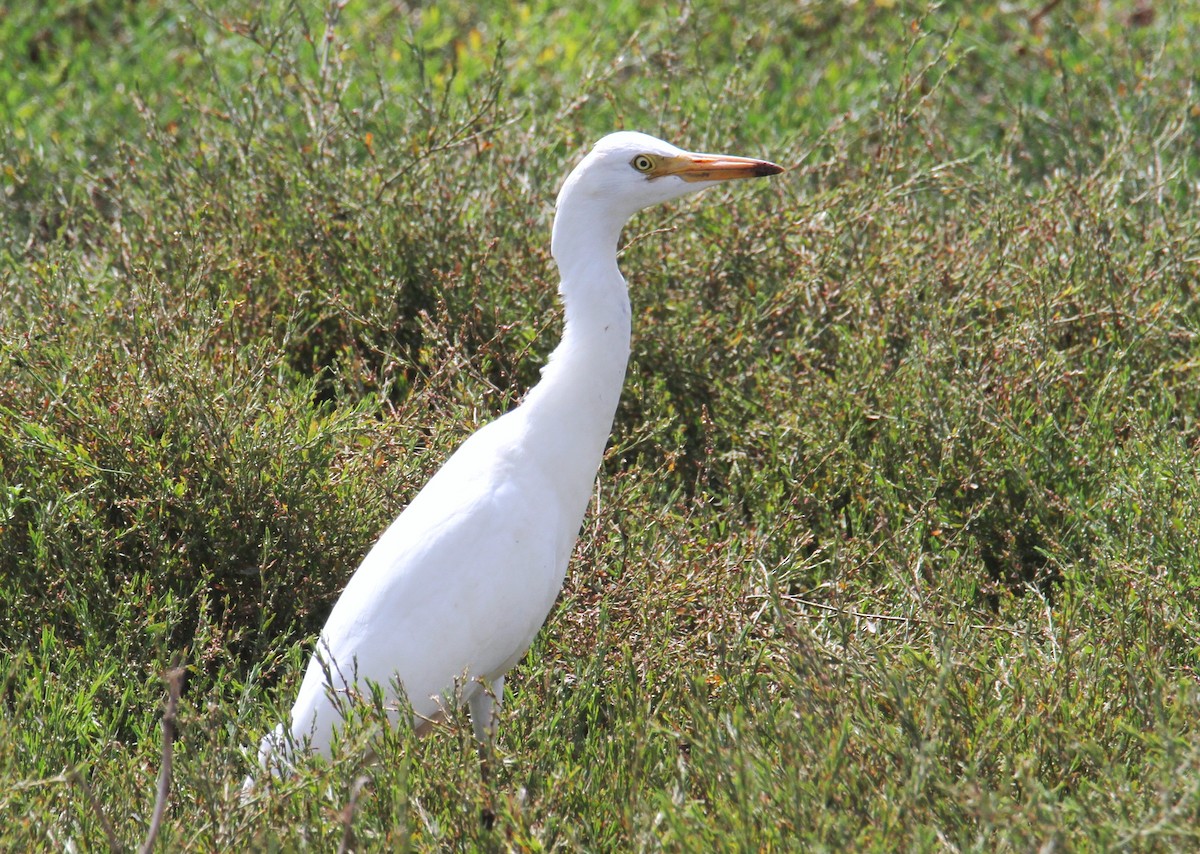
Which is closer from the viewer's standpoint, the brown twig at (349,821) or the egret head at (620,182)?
the brown twig at (349,821)

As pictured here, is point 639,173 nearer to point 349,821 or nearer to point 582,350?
point 582,350

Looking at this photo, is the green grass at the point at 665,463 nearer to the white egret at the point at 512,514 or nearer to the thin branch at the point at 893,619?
the thin branch at the point at 893,619

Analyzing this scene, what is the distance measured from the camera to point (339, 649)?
3027mm

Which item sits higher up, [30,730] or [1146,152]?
[30,730]

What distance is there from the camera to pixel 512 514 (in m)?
3.14

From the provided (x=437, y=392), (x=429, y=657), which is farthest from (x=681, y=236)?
(x=429, y=657)

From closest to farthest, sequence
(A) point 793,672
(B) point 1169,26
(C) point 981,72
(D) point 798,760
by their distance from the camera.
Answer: (D) point 798,760 < (A) point 793,672 < (B) point 1169,26 < (C) point 981,72

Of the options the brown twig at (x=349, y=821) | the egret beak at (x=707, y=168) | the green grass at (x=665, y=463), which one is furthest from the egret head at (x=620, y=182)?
the brown twig at (x=349, y=821)

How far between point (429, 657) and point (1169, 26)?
13.4ft

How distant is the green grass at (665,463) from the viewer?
8.50 feet

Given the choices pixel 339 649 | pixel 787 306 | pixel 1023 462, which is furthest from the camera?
pixel 787 306

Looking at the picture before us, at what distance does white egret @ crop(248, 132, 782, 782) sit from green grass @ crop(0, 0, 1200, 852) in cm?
20

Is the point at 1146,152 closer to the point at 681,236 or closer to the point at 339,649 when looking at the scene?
the point at 681,236

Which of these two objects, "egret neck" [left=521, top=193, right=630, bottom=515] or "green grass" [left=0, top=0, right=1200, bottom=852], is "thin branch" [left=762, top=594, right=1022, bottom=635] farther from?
"egret neck" [left=521, top=193, right=630, bottom=515]
